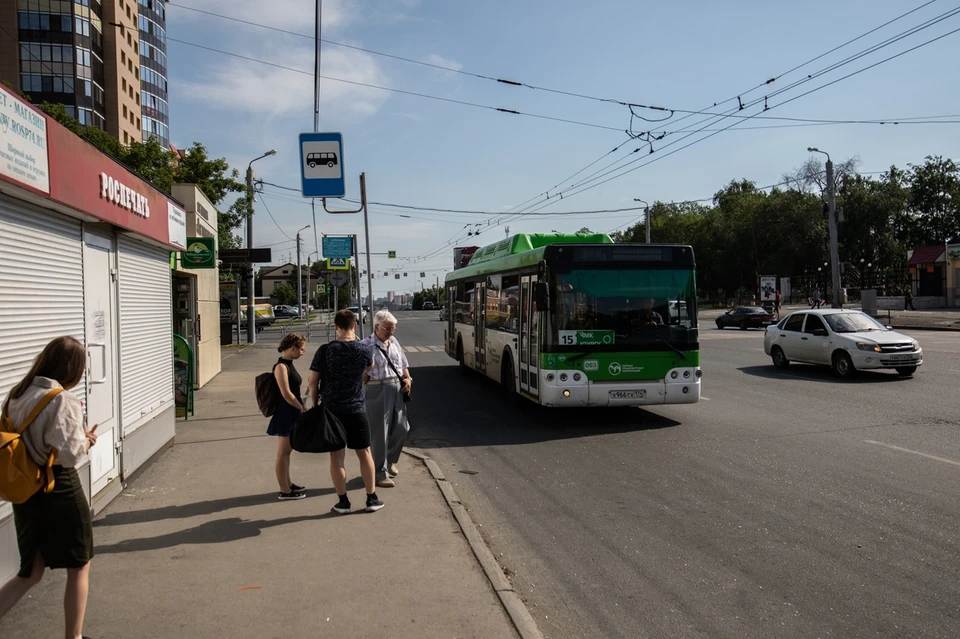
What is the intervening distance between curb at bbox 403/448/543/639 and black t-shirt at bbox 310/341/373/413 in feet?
4.09

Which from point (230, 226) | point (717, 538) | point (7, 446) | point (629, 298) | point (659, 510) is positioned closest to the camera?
point (7, 446)

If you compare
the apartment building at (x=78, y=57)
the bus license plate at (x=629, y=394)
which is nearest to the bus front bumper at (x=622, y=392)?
the bus license plate at (x=629, y=394)

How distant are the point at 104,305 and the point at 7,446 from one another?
12.3 ft

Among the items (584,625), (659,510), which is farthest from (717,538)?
(584,625)

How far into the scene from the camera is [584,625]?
169 inches

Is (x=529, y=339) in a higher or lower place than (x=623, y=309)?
lower

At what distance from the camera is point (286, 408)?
6855 millimetres

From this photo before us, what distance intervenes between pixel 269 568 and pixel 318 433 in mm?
1305

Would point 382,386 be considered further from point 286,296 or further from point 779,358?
point 286,296

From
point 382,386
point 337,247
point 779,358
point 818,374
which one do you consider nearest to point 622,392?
point 382,386

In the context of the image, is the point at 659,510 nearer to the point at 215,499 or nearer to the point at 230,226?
the point at 215,499

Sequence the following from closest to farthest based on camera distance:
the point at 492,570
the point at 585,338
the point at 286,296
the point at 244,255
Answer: the point at 492,570
the point at 585,338
the point at 244,255
the point at 286,296

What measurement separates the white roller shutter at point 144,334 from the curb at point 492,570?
3295 millimetres

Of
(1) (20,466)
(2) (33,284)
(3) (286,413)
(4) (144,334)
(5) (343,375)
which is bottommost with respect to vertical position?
(3) (286,413)
